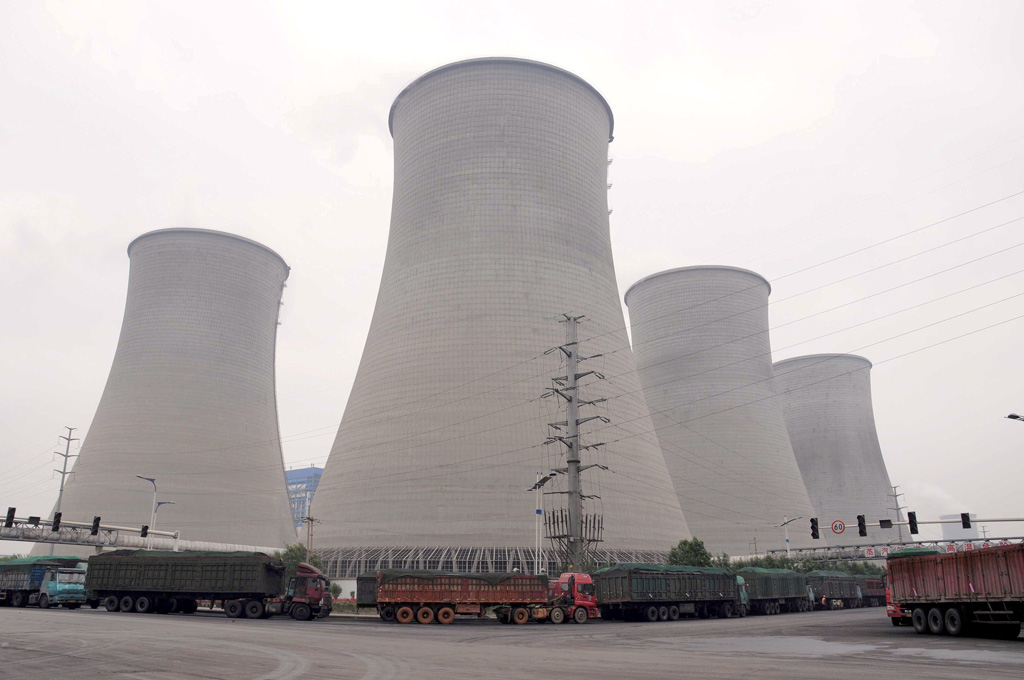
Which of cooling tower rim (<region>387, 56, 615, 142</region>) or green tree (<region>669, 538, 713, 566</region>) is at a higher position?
cooling tower rim (<region>387, 56, 615, 142</region>)

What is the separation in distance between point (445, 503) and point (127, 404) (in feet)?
77.2

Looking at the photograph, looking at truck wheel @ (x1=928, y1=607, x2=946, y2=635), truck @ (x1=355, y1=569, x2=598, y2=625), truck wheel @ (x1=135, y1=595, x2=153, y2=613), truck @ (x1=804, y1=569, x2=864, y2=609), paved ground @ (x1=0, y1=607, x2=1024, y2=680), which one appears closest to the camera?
paved ground @ (x1=0, y1=607, x2=1024, y2=680)

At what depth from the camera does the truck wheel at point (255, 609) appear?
23.9 meters

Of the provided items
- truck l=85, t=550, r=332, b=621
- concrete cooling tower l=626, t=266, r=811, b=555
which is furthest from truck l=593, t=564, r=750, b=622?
concrete cooling tower l=626, t=266, r=811, b=555

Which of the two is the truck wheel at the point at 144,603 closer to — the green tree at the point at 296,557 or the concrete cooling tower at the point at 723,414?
the green tree at the point at 296,557

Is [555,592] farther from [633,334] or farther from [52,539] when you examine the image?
[633,334]

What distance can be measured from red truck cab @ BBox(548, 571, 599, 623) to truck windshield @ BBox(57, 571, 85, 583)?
17.0 meters

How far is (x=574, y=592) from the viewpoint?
23.7m

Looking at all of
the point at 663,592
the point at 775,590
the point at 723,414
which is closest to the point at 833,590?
the point at 775,590

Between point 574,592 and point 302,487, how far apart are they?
126 m

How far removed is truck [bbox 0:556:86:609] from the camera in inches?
1063

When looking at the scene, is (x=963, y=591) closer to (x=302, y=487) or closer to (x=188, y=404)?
(x=188, y=404)

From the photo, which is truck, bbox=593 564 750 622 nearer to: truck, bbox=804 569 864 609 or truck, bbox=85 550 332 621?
truck, bbox=85 550 332 621

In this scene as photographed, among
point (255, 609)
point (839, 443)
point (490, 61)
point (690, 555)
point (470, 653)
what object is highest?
point (490, 61)
